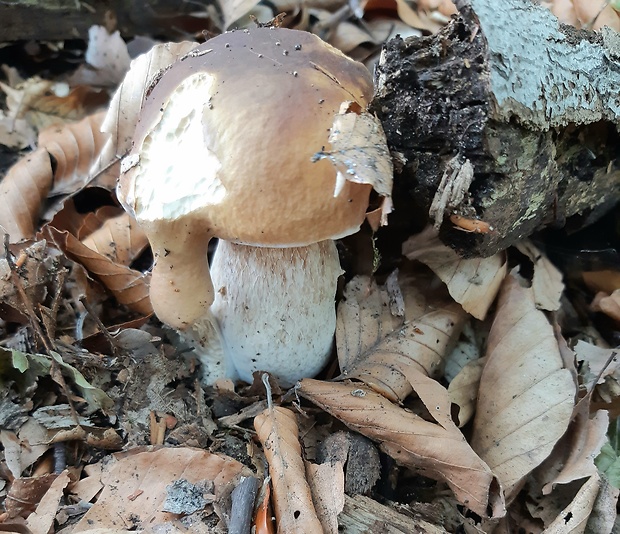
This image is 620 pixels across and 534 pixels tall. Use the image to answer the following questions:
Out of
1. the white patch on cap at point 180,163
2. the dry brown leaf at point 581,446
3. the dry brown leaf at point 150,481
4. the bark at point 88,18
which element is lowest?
the dry brown leaf at point 150,481

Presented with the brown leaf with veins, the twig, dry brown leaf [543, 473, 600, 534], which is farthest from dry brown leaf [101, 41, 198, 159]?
dry brown leaf [543, 473, 600, 534]

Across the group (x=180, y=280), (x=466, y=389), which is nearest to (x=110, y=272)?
(x=180, y=280)

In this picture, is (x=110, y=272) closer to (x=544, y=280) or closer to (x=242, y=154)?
(x=242, y=154)

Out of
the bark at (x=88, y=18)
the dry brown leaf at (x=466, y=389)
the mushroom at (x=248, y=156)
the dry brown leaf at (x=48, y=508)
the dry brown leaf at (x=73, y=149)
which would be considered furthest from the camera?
the bark at (x=88, y=18)

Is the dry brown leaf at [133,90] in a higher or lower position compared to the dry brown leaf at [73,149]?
higher

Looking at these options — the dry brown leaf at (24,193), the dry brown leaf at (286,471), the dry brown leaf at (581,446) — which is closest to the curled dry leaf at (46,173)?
the dry brown leaf at (24,193)

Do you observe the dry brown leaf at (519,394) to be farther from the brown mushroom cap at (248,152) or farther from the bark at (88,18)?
the bark at (88,18)

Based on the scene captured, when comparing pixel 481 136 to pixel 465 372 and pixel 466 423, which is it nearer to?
Answer: pixel 465 372

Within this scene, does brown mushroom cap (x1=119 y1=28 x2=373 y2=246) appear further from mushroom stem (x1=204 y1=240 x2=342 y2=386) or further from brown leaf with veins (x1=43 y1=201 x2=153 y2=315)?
brown leaf with veins (x1=43 y1=201 x2=153 y2=315)
